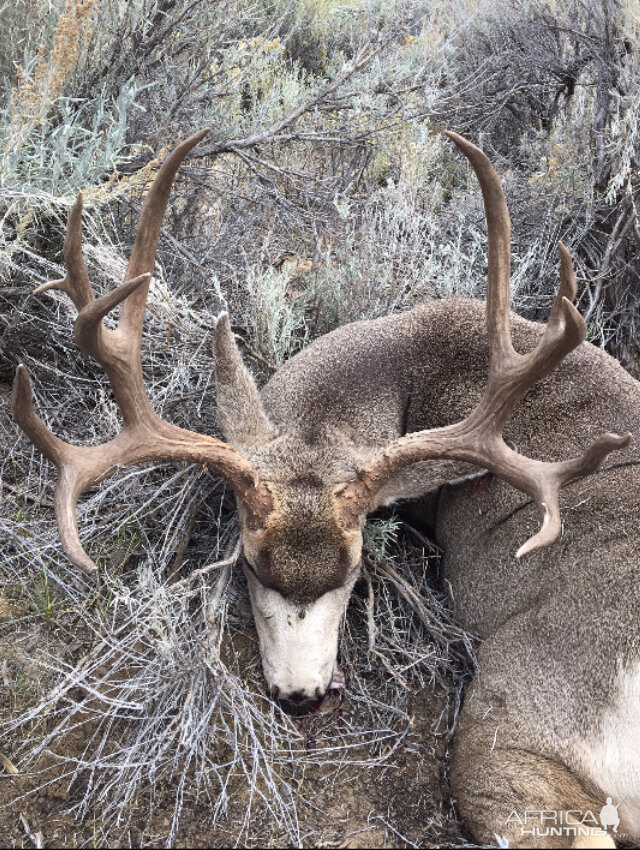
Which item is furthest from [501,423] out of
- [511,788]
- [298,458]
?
[511,788]

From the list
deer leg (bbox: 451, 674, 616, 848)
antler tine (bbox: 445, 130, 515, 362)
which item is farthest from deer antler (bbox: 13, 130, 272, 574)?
deer leg (bbox: 451, 674, 616, 848)

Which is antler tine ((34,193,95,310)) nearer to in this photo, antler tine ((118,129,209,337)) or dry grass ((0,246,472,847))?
antler tine ((118,129,209,337))

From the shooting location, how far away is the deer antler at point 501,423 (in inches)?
107

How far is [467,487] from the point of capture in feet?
12.2

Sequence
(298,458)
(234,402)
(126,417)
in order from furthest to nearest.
Result: 1. (234,402)
2. (298,458)
3. (126,417)

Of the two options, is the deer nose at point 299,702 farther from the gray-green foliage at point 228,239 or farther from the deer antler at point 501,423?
the deer antler at point 501,423

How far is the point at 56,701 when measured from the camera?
3.00 metres

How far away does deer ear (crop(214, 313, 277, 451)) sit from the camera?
131 inches

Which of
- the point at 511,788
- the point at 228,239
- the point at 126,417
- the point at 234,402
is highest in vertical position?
the point at 126,417

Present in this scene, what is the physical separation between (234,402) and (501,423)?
1.10 metres

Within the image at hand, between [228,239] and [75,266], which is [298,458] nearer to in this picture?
[75,266]

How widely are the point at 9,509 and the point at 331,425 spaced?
1.64 metres

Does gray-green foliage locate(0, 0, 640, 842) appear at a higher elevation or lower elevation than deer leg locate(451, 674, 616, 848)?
higher

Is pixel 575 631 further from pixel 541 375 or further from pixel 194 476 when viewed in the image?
pixel 194 476
